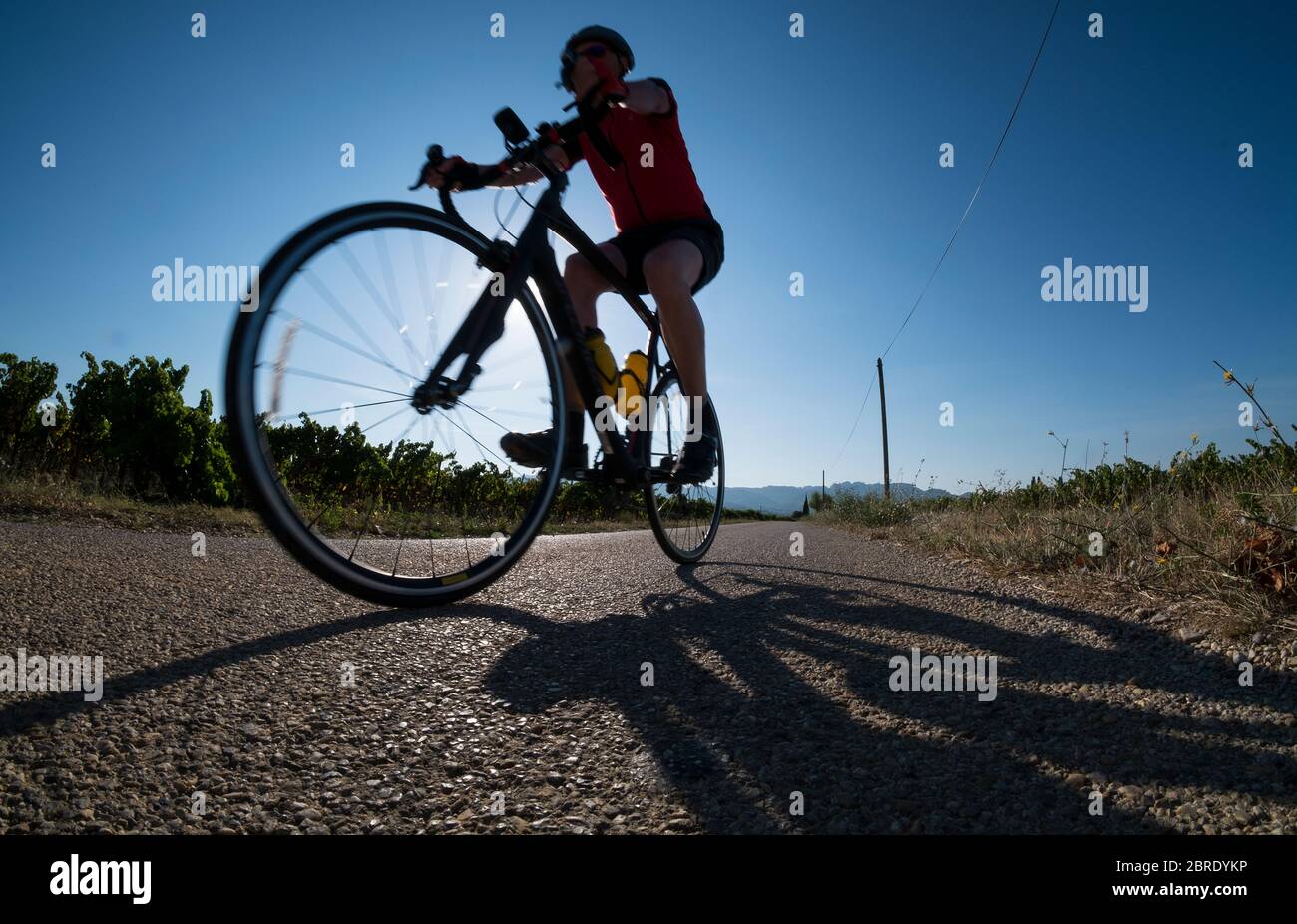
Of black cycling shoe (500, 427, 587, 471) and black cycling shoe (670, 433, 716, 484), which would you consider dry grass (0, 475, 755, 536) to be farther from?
black cycling shoe (500, 427, 587, 471)

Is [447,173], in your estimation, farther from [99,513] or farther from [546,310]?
[99,513]

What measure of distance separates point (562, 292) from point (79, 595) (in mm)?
1826

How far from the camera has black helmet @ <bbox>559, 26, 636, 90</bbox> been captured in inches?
106

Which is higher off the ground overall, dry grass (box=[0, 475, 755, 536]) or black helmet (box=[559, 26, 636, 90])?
black helmet (box=[559, 26, 636, 90])

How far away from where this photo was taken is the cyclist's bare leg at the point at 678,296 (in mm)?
2865

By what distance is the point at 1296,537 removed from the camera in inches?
74.4

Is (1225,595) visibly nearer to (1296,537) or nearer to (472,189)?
(1296,537)

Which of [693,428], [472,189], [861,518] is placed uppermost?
[472,189]

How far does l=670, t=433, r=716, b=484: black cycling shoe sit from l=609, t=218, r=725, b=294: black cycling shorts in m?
A: 0.87

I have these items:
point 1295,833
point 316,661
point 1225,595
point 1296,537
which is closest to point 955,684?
point 1295,833

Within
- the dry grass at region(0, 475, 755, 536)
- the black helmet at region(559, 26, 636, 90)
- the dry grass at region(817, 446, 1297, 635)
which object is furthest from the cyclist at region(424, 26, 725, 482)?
the dry grass at region(0, 475, 755, 536)

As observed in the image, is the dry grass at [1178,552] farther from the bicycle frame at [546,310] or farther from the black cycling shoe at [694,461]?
the bicycle frame at [546,310]

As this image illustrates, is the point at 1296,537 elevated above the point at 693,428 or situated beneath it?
situated beneath

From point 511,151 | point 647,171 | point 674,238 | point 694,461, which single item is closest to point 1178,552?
point 694,461
